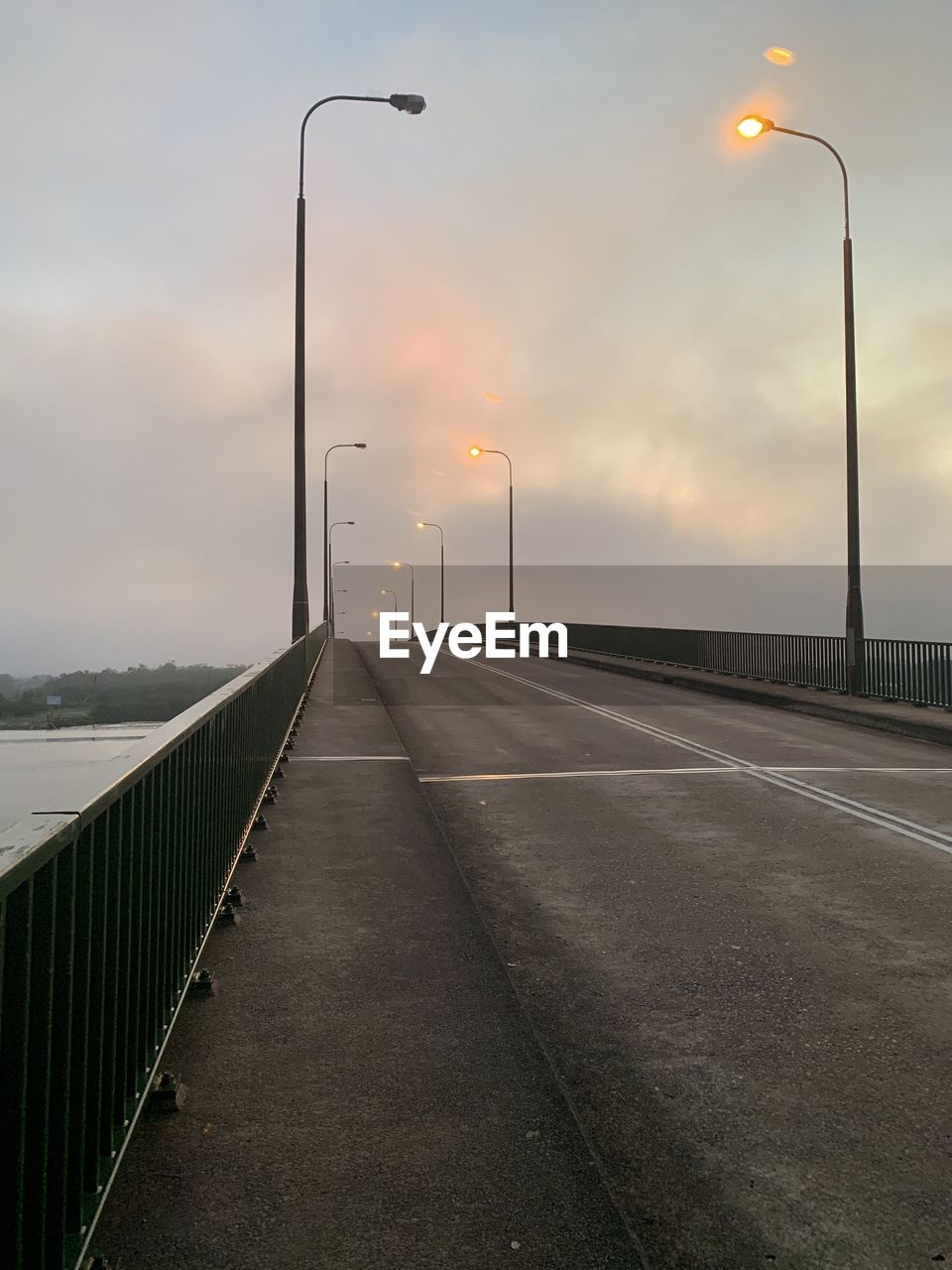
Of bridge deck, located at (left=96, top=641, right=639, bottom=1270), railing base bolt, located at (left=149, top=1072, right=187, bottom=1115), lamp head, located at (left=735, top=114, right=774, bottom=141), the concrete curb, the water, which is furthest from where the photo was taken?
lamp head, located at (left=735, top=114, right=774, bottom=141)

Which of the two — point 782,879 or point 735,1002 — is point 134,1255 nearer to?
point 735,1002

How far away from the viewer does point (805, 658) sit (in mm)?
21391

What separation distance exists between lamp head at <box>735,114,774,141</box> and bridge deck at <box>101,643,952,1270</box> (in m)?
13.1

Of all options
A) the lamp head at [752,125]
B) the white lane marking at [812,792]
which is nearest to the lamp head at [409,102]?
the lamp head at [752,125]

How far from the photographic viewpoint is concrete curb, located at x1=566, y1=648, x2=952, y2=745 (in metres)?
14.2

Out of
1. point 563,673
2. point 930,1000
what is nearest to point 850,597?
point 563,673

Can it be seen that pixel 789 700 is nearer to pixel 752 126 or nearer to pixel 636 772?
pixel 636 772

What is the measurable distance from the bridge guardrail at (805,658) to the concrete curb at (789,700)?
505 millimetres

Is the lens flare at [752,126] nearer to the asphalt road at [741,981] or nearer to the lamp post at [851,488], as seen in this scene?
the lamp post at [851,488]

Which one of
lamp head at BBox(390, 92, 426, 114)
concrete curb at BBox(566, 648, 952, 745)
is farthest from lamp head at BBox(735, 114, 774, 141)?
concrete curb at BBox(566, 648, 952, 745)

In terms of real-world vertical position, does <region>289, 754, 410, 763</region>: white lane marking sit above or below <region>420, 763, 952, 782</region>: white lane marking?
above

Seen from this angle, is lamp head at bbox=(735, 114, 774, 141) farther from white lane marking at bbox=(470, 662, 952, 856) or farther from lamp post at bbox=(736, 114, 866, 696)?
white lane marking at bbox=(470, 662, 952, 856)

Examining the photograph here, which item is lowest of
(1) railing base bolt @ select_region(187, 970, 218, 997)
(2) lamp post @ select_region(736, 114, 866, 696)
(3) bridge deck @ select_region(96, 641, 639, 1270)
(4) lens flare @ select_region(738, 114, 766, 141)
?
(3) bridge deck @ select_region(96, 641, 639, 1270)

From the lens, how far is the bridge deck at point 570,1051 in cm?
279
